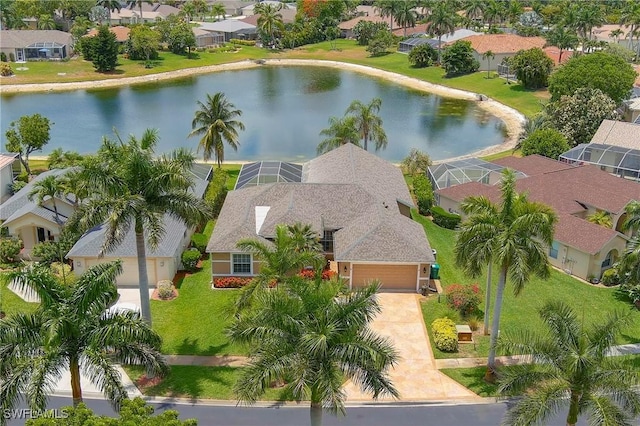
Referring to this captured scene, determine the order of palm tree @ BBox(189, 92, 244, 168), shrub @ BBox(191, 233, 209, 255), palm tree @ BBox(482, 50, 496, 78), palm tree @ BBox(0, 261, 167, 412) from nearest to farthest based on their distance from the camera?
1. palm tree @ BBox(0, 261, 167, 412)
2. shrub @ BBox(191, 233, 209, 255)
3. palm tree @ BBox(189, 92, 244, 168)
4. palm tree @ BBox(482, 50, 496, 78)

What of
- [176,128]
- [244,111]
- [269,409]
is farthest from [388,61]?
[269,409]

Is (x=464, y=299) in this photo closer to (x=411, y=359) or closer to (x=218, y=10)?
(x=411, y=359)

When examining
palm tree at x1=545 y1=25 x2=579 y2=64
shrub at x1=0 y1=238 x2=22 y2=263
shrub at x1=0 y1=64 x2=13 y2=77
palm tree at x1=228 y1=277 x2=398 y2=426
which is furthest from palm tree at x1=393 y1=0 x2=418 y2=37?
palm tree at x1=228 y1=277 x2=398 y2=426

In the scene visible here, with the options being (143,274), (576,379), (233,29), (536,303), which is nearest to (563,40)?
(233,29)

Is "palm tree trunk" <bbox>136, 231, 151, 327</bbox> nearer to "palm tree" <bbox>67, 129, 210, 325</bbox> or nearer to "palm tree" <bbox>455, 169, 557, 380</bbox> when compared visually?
"palm tree" <bbox>67, 129, 210, 325</bbox>

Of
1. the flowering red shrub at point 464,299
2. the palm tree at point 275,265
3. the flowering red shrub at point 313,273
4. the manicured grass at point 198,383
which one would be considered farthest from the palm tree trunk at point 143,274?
the flowering red shrub at point 464,299

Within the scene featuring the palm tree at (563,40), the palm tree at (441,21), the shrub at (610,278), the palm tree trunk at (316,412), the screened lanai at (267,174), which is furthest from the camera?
the palm tree at (441,21)

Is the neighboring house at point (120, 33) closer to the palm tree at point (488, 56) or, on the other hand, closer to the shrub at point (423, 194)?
the palm tree at point (488, 56)

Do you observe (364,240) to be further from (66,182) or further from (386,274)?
→ (66,182)
